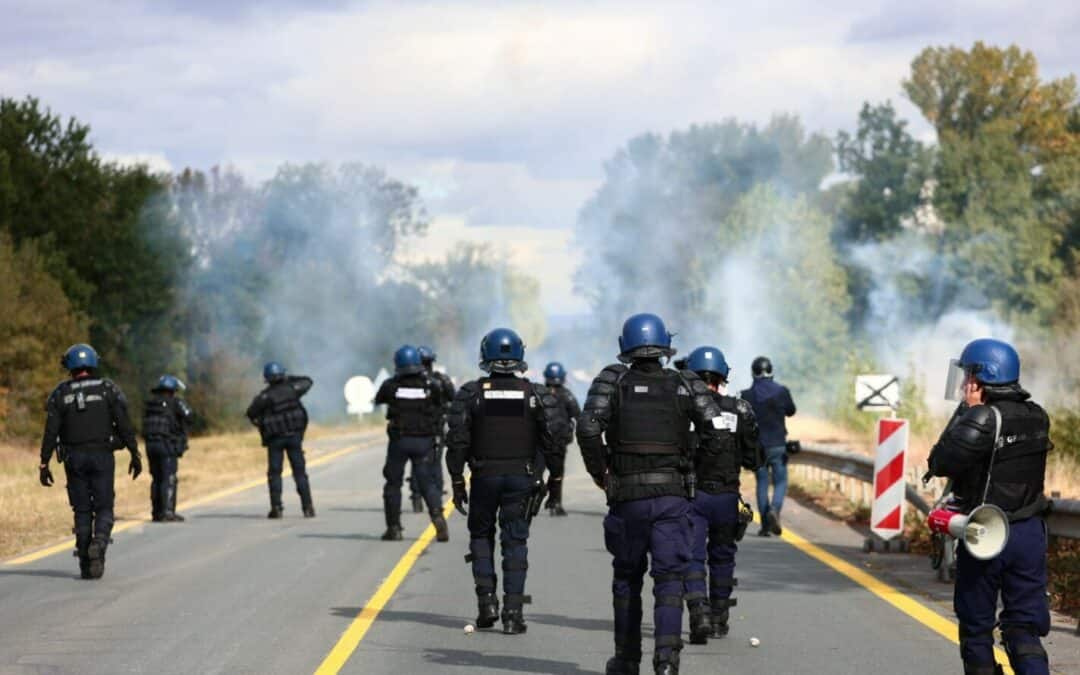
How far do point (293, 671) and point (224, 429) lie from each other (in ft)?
167

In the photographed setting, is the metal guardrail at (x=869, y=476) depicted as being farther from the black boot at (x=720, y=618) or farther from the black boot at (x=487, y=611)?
the black boot at (x=487, y=611)

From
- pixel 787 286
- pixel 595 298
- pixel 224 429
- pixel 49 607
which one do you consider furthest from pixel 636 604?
pixel 595 298

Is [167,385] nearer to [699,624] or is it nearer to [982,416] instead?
[699,624]

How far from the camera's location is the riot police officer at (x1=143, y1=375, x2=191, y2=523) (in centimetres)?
2134

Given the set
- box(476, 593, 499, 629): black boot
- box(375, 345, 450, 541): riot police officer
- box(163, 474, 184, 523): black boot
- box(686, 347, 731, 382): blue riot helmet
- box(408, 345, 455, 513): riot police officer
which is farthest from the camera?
box(163, 474, 184, 523): black boot

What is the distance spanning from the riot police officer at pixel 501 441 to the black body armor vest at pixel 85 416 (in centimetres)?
447

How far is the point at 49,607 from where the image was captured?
41.9ft

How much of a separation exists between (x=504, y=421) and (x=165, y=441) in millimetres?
10593

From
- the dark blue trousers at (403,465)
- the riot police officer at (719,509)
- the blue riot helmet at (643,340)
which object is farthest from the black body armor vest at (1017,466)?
the dark blue trousers at (403,465)

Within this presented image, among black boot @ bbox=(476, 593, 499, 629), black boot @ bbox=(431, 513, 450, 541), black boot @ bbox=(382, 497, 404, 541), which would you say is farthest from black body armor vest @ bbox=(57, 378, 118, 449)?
black boot @ bbox=(476, 593, 499, 629)

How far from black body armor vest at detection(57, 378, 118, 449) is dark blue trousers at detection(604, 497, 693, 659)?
7.07 m

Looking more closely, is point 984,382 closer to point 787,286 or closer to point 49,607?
point 49,607

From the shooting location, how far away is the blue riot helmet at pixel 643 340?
928 cm

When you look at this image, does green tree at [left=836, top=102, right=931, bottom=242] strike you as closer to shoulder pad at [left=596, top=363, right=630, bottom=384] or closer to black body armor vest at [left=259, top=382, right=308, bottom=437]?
black body armor vest at [left=259, top=382, right=308, bottom=437]
